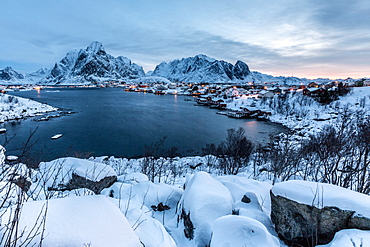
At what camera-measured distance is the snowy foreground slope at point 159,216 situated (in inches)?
55.2

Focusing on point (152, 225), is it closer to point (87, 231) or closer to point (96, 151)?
point (87, 231)

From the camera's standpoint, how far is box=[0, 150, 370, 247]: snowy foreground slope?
140cm

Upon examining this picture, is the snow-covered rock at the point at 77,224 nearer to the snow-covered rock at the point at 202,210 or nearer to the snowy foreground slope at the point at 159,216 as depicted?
the snowy foreground slope at the point at 159,216

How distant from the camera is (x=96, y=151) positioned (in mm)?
15852

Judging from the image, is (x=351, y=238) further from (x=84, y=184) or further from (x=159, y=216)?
(x=84, y=184)

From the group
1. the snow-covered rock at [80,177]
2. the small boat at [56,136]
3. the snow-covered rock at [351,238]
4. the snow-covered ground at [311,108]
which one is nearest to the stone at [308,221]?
the snow-covered rock at [351,238]

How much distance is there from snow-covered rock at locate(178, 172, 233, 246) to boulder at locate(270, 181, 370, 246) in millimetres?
745

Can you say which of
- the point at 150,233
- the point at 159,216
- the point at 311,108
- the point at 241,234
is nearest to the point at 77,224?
the point at 150,233

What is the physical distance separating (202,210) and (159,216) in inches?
39.4

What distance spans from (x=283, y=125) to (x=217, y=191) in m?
29.8

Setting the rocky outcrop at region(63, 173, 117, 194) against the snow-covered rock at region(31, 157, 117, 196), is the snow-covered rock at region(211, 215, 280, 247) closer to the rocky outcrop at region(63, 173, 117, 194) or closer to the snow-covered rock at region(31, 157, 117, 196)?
the snow-covered rock at region(31, 157, 117, 196)

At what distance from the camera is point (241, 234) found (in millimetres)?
2031

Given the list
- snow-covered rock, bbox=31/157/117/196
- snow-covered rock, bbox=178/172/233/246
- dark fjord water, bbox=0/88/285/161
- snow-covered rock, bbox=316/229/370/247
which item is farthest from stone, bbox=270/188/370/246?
dark fjord water, bbox=0/88/285/161

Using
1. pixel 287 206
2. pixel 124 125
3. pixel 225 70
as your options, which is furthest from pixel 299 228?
pixel 225 70
